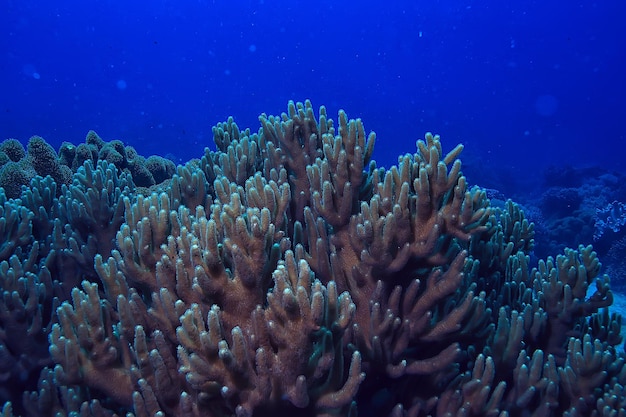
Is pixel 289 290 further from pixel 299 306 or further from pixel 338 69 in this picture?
pixel 338 69

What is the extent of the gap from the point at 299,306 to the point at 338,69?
11156 centimetres

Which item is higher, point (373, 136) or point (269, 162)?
point (269, 162)

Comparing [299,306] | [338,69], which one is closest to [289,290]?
[299,306]

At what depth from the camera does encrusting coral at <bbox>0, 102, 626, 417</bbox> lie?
2.12m

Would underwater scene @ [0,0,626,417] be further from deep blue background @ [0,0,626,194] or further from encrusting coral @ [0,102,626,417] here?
deep blue background @ [0,0,626,194]

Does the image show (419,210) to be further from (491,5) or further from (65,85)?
(491,5)

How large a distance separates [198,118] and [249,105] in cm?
2321

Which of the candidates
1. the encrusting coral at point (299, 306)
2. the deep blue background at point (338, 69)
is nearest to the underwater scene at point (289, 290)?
the encrusting coral at point (299, 306)

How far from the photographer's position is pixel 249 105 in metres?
91.9

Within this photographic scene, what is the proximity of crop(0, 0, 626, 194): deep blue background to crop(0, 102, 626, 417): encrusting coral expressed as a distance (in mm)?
54776

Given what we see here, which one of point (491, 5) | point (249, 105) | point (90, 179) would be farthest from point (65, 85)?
point (491, 5)

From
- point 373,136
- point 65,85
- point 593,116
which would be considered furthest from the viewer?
point 593,116

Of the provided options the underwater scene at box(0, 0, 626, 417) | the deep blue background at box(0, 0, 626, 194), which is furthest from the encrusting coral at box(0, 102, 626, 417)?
the deep blue background at box(0, 0, 626, 194)

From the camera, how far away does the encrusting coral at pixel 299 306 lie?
83.3 inches
